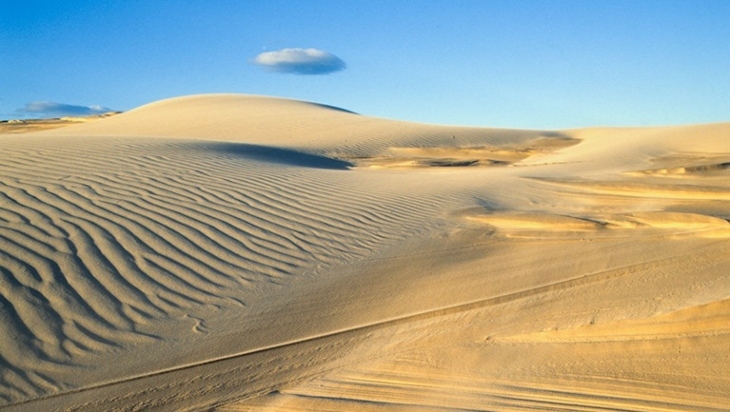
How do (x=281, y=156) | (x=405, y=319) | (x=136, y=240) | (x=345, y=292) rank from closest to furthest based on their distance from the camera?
(x=405, y=319), (x=345, y=292), (x=136, y=240), (x=281, y=156)

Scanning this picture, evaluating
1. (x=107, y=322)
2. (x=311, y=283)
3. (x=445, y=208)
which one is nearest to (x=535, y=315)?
(x=311, y=283)

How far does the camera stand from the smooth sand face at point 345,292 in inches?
131

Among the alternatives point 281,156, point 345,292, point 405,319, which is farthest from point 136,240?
point 281,156

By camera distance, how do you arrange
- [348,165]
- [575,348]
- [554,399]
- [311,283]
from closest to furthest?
[554,399]
[575,348]
[311,283]
[348,165]

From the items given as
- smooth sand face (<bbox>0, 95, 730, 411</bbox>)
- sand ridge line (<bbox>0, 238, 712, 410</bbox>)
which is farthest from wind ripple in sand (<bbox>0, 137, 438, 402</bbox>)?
sand ridge line (<bbox>0, 238, 712, 410</bbox>)

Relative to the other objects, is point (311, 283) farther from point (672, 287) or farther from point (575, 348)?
point (672, 287)

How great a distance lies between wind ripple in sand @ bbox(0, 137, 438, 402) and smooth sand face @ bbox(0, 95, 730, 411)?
0.07ft

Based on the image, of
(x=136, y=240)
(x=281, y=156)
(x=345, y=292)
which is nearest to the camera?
(x=345, y=292)

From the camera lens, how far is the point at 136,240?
5312 mm

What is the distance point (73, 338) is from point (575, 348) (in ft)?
9.91

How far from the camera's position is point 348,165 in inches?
567

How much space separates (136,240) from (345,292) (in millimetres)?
1890

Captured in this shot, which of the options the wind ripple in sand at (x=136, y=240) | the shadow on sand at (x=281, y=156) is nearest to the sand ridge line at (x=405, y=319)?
the wind ripple in sand at (x=136, y=240)

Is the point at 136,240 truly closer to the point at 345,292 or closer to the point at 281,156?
the point at 345,292
